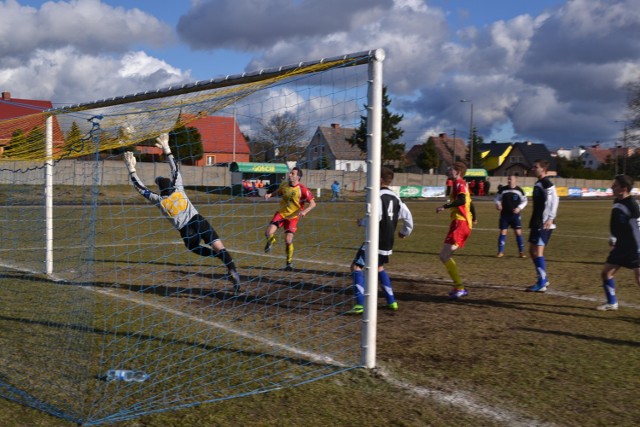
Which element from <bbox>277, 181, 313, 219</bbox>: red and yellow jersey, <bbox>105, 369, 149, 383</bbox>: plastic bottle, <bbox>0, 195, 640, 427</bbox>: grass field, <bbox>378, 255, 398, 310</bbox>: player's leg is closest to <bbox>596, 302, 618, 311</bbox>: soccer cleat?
<bbox>0, 195, 640, 427</bbox>: grass field

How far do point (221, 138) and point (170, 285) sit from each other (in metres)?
3.70

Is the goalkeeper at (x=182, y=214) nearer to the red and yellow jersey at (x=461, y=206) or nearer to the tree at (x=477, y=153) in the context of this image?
the red and yellow jersey at (x=461, y=206)

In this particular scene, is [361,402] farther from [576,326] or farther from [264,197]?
[264,197]

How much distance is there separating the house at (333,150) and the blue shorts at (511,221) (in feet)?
27.2

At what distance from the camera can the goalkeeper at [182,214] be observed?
25.3 feet

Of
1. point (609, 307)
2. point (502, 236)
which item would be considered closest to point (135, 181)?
point (609, 307)

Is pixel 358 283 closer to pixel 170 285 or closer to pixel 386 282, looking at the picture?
pixel 386 282

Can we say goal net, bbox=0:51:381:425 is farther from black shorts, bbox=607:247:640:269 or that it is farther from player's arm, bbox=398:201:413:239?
black shorts, bbox=607:247:640:269

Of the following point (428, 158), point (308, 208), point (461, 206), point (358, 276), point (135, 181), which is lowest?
point (358, 276)

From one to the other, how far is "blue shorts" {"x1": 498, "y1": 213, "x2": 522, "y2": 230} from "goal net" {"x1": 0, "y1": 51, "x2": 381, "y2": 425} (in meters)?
5.05

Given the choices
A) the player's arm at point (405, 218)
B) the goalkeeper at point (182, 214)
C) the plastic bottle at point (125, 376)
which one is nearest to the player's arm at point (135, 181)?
the goalkeeper at point (182, 214)

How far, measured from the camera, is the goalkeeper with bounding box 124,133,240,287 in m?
7.70

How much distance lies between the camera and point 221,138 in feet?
20.6

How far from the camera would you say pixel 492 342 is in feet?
20.0
